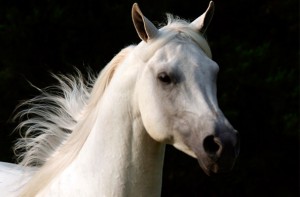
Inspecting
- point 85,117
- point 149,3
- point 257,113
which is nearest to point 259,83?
point 257,113

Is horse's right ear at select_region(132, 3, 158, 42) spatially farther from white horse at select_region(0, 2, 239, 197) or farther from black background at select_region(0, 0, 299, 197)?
black background at select_region(0, 0, 299, 197)

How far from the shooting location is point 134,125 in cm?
356

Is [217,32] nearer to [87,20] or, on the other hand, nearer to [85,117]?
[87,20]

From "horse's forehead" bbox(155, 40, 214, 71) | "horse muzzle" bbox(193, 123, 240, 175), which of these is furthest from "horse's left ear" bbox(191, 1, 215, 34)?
"horse muzzle" bbox(193, 123, 240, 175)

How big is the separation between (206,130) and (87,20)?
18.9 feet

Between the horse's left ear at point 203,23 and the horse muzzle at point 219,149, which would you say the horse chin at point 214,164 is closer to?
the horse muzzle at point 219,149

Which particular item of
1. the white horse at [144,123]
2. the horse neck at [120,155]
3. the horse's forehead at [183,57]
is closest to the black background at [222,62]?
the white horse at [144,123]

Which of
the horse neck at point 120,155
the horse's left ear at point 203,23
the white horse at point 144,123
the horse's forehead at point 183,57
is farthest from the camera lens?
the horse's left ear at point 203,23

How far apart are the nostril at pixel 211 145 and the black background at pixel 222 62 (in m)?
4.79

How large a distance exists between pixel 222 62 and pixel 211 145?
20.5 ft

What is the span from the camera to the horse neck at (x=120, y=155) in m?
3.54

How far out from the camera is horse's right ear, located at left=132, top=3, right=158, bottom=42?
3.56 m

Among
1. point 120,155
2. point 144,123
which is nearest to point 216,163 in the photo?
point 144,123

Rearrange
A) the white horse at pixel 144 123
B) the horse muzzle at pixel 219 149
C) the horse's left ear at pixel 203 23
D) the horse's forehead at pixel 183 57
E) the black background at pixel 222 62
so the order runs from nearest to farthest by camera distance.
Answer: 1. the horse muzzle at pixel 219 149
2. the white horse at pixel 144 123
3. the horse's forehead at pixel 183 57
4. the horse's left ear at pixel 203 23
5. the black background at pixel 222 62
